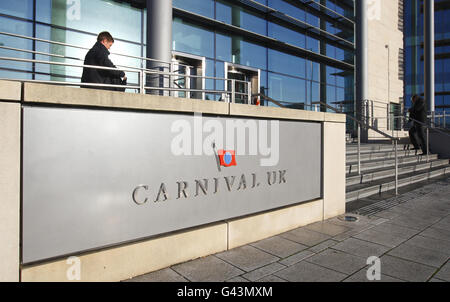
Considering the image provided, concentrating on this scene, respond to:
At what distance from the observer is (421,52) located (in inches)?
1252

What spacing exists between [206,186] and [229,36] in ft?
34.9

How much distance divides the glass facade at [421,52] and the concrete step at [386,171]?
20.0 meters

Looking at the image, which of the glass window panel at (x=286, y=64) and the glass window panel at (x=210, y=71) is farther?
the glass window panel at (x=286, y=64)

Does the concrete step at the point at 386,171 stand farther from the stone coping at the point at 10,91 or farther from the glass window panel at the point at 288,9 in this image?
the glass window panel at the point at 288,9

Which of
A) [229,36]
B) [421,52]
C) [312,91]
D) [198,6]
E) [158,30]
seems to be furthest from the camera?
[421,52]

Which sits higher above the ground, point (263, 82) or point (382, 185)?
point (263, 82)

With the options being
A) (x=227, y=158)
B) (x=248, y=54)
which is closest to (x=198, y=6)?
(x=248, y=54)

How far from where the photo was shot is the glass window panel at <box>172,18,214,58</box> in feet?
36.8

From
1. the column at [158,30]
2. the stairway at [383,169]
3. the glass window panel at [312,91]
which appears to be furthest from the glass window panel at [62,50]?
the glass window panel at [312,91]

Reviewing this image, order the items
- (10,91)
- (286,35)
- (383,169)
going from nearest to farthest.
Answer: (10,91) → (383,169) → (286,35)

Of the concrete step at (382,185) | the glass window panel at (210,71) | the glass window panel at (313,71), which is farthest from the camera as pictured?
the glass window panel at (313,71)

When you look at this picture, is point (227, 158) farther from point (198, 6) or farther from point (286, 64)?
point (286, 64)

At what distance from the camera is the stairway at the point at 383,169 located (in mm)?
7664

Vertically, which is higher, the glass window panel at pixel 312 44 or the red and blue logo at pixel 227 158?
the glass window panel at pixel 312 44
